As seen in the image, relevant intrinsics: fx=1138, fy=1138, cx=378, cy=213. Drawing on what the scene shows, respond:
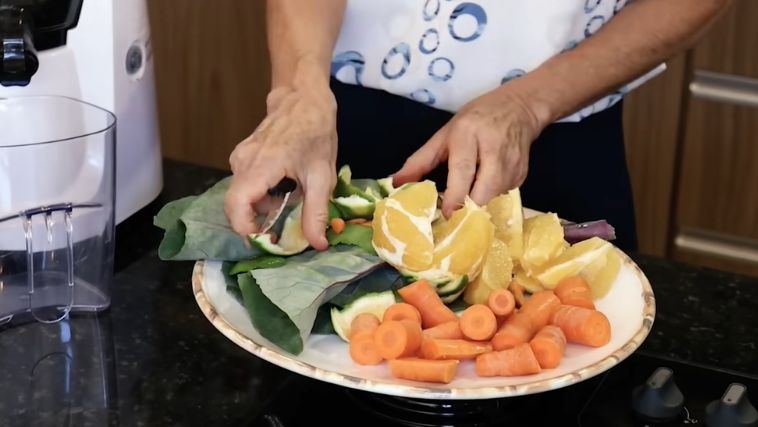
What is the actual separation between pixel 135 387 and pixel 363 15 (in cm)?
54

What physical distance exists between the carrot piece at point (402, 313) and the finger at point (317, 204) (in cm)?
12

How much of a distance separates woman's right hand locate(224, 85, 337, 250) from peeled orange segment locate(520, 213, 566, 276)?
17 centimetres

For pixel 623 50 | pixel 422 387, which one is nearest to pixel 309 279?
pixel 422 387

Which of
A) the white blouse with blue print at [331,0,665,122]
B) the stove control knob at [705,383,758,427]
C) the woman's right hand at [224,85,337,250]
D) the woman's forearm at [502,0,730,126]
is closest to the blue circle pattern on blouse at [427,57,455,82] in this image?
the white blouse with blue print at [331,0,665,122]

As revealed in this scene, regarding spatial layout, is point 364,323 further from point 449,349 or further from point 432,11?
point 432,11

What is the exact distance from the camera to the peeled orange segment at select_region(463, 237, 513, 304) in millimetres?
935

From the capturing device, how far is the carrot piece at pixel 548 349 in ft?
2.80


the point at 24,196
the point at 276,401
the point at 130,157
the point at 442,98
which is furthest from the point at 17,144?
the point at 442,98

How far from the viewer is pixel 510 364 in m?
0.85

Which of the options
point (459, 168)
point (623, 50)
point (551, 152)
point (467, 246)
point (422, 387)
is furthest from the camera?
point (551, 152)

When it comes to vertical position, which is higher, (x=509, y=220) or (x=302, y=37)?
(x=302, y=37)

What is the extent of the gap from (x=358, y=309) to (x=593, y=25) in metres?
0.51

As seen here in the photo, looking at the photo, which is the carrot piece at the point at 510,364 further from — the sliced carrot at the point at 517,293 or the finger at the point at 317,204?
the finger at the point at 317,204

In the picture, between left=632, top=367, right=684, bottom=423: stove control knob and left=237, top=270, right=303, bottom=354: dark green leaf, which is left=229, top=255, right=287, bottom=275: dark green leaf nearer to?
left=237, top=270, right=303, bottom=354: dark green leaf
